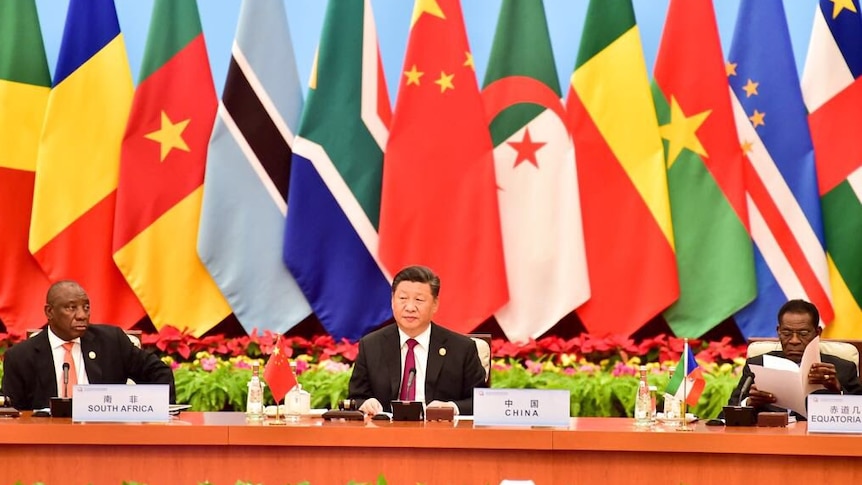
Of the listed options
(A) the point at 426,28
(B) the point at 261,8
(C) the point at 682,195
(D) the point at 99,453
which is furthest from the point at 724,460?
(B) the point at 261,8

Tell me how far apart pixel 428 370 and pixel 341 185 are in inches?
82.3

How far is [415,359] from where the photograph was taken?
4.57 m

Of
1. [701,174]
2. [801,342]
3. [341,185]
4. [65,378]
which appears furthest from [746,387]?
[341,185]

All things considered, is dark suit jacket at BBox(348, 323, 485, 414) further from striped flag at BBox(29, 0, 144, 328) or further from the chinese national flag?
striped flag at BBox(29, 0, 144, 328)

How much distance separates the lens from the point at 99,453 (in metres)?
3.54

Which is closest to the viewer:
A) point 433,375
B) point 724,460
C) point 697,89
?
point 724,460

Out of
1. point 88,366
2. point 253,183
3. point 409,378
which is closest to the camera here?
point 409,378

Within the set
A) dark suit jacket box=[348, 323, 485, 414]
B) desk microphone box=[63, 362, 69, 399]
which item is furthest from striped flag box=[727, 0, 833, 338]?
desk microphone box=[63, 362, 69, 399]

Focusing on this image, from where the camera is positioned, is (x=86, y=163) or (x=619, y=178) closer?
(x=619, y=178)

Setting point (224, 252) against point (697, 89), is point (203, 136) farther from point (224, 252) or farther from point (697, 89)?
point (697, 89)

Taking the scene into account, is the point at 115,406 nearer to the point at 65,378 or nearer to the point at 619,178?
the point at 65,378

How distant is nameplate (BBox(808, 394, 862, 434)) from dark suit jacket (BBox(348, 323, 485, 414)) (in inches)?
55.0

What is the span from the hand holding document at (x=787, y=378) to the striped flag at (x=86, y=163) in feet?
12.1

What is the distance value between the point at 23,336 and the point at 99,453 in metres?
3.10
